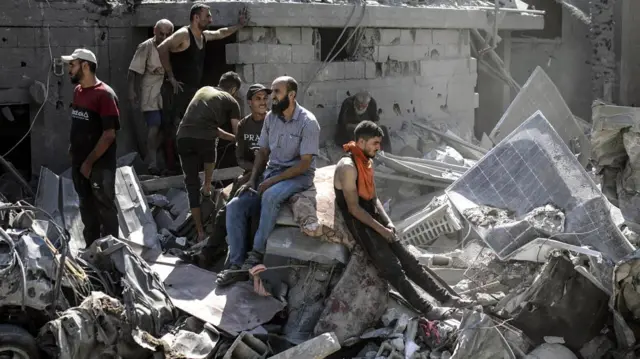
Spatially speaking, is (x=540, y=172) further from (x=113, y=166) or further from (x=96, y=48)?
(x=96, y=48)

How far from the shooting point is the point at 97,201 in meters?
8.45

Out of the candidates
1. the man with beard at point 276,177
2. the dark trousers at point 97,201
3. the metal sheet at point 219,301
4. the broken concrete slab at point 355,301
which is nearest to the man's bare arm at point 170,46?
the dark trousers at point 97,201

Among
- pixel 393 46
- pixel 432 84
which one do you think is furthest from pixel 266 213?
pixel 432 84

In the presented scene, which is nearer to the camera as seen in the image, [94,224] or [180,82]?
[94,224]

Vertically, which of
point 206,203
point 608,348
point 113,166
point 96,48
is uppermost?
point 96,48

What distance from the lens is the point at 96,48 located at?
10.7 meters

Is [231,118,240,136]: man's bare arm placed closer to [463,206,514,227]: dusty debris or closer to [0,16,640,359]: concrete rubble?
[0,16,640,359]: concrete rubble

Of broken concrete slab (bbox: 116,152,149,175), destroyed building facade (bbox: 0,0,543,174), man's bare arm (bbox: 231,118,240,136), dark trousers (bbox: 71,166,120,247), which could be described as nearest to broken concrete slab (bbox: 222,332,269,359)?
dark trousers (bbox: 71,166,120,247)

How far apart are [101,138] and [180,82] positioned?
7.77 ft

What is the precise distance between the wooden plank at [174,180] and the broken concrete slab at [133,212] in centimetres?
37

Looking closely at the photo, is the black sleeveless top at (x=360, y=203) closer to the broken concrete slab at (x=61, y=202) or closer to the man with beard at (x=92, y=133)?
the man with beard at (x=92, y=133)

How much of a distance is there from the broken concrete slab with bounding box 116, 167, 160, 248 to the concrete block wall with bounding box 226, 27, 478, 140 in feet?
6.14

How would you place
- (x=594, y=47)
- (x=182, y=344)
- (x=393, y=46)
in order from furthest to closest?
(x=594, y=47) < (x=393, y=46) < (x=182, y=344)

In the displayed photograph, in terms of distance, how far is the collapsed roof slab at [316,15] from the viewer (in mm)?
10469
